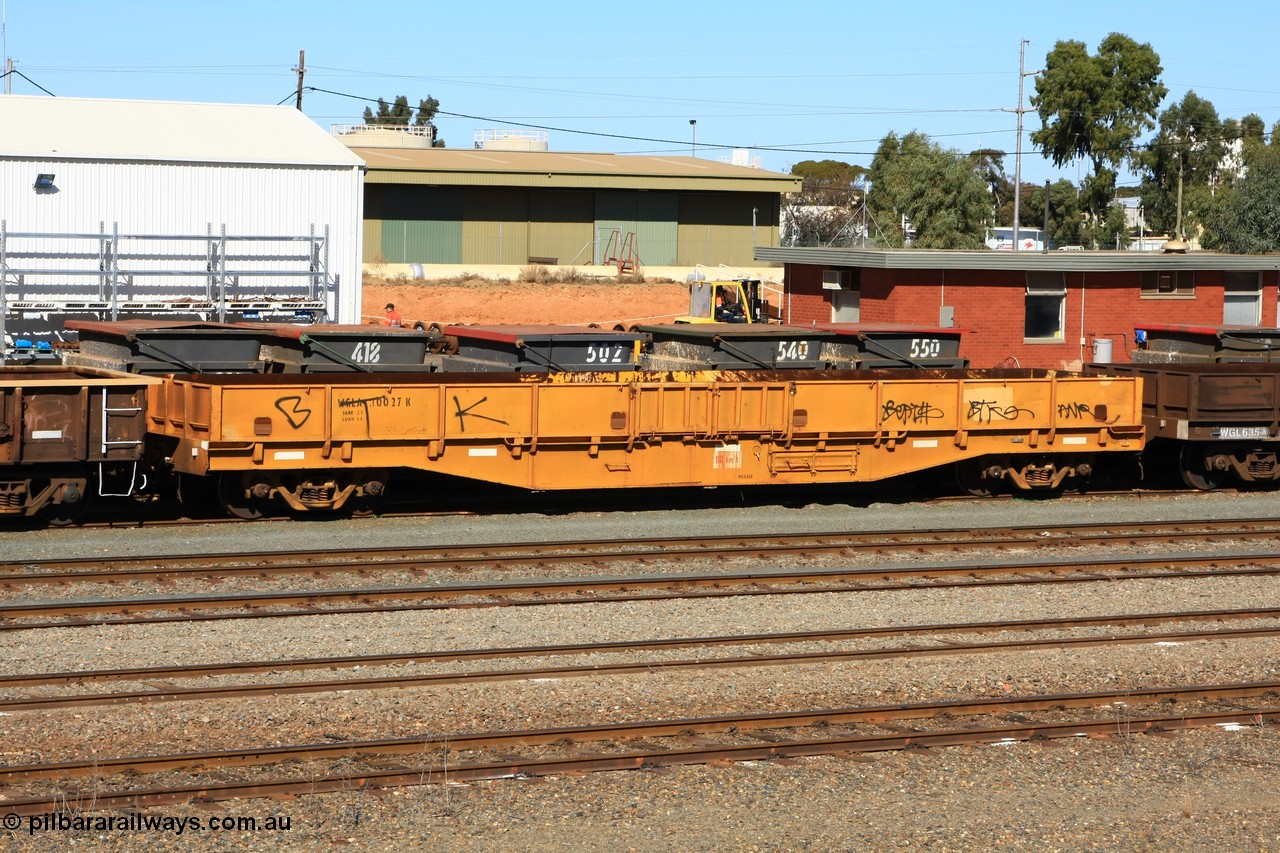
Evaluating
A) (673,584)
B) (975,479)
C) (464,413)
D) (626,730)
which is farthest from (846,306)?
(626,730)

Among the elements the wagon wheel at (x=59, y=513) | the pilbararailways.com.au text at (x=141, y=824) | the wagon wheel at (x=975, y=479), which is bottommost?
the pilbararailways.com.au text at (x=141, y=824)

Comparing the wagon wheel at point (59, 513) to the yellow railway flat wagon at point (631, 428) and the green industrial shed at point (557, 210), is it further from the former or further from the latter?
the green industrial shed at point (557, 210)

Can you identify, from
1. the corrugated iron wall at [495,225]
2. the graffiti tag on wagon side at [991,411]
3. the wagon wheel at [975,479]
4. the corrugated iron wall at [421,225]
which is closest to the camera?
the graffiti tag on wagon side at [991,411]

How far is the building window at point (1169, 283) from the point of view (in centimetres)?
3278

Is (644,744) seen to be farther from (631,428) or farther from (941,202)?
(941,202)

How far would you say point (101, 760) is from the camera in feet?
27.3

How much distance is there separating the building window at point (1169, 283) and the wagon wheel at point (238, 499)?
2290 centimetres

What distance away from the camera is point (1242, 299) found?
111 feet

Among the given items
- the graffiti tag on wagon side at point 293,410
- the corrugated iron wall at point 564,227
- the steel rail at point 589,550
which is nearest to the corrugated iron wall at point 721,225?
the corrugated iron wall at point 564,227

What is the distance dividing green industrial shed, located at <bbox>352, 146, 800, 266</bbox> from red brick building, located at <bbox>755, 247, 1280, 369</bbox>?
96.0 feet

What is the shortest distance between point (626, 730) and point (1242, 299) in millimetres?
28857

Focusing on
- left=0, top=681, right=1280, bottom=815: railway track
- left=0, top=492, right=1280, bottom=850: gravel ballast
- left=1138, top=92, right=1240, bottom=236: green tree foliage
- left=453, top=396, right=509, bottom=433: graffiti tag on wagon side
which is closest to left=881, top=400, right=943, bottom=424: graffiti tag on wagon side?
left=0, top=492, right=1280, bottom=850: gravel ballast

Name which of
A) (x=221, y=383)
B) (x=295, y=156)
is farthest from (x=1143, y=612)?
(x=295, y=156)

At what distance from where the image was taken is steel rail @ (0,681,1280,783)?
8.32 metres
